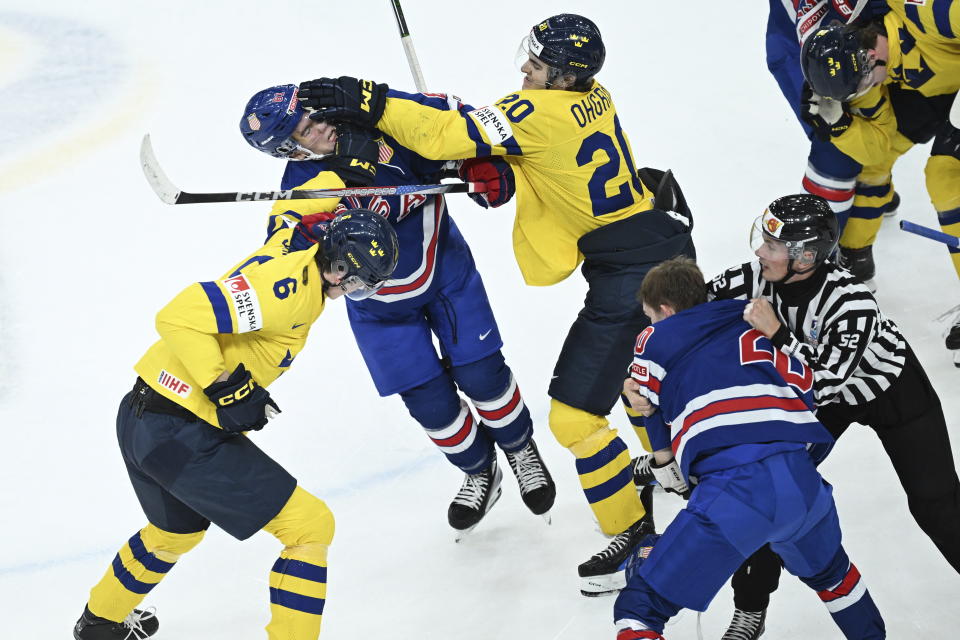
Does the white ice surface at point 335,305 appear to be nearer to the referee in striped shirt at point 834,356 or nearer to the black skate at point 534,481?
the black skate at point 534,481

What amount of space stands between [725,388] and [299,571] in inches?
51.7

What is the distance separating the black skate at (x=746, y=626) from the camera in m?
3.03

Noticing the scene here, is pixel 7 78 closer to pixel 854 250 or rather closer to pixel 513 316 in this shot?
pixel 513 316

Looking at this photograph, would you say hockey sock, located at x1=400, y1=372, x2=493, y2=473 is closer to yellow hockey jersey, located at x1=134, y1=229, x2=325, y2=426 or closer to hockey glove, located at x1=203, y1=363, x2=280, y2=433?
yellow hockey jersey, located at x1=134, y1=229, x2=325, y2=426

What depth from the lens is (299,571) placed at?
10.2ft

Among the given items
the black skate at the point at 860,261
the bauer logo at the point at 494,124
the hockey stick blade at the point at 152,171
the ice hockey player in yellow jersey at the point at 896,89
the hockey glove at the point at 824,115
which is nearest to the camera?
the hockey stick blade at the point at 152,171

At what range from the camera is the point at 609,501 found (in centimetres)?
352

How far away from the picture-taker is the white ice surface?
3580 mm

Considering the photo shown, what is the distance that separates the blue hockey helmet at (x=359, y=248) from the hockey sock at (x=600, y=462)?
2.63ft

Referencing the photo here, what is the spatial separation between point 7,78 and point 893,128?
5.46 meters

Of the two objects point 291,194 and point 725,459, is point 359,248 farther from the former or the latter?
point 725,459

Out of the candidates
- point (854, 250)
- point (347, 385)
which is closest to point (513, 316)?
point (347, 385)

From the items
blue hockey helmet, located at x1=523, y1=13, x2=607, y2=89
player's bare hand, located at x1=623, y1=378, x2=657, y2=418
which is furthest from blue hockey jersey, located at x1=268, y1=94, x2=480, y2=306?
player's bare hand, located at x1=623, y1=378, x2=657, y2=418

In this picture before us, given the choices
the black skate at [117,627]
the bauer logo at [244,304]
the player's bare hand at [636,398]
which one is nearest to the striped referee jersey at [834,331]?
the player's bare hand at [636,398]
